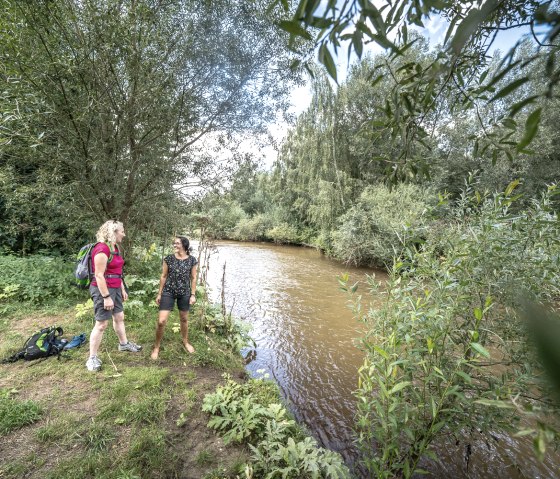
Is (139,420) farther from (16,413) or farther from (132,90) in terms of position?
(132,90)

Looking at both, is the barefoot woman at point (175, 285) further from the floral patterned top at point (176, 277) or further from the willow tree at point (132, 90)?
the willow tree at point (132, 90)

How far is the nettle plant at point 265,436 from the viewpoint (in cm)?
239

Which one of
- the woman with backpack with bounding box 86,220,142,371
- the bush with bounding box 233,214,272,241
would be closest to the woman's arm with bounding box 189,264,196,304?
the woman with backpack with bounding box 86,220,142,371

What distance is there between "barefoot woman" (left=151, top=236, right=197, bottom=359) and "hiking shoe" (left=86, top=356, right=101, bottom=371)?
659mm

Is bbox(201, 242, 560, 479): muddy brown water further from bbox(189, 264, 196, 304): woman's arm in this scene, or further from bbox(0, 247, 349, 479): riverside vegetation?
bbox(189, 264, 196, 304): woman's arm

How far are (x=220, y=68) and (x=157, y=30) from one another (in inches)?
56.7

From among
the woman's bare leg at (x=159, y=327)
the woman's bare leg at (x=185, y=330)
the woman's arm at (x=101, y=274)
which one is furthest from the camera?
the woman's bare leg at (x=185, y=330)

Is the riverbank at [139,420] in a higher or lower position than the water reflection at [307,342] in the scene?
higher

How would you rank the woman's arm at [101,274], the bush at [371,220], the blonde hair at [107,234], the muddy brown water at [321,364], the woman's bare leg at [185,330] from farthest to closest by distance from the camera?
the bush at [371,220] → the woman's bare leg at [185,330] → the blonde hair at [107,234] → the woman's arm at [101,274] → the muddy brown water at [321,364]

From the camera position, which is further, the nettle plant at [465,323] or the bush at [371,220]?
the bush at [371,220]

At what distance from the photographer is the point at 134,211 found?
6.36 m

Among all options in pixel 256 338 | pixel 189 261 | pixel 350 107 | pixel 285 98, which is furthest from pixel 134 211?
pixel 350 107

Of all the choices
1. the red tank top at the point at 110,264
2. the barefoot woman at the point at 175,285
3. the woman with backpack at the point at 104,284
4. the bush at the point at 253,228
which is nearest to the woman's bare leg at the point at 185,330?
the barefoot woman at the point at 175,285

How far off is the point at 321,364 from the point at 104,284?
158 inches
